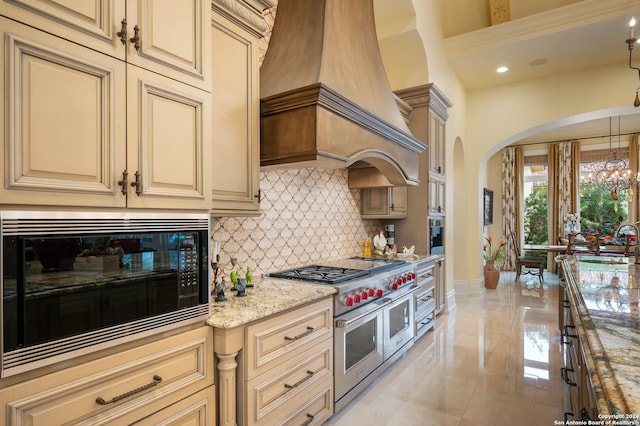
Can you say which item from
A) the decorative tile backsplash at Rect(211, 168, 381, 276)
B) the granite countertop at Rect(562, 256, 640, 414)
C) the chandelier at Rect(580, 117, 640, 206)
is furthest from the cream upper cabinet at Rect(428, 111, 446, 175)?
the chandelier at Rect(580, 117, 640, 206)

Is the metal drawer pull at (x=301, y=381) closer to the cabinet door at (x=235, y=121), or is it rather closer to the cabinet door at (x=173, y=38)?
the cabinet door at (x=235, y=121)

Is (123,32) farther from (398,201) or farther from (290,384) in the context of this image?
(398,201)

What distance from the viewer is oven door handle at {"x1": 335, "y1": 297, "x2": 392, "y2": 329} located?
2.44 meters

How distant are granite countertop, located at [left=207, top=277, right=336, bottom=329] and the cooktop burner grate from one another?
10 cm

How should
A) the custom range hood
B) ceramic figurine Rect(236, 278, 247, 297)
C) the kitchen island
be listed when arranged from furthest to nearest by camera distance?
the custom range hood
ceramic figurine Rect(236, 278, 247, 297)
the kitchen island

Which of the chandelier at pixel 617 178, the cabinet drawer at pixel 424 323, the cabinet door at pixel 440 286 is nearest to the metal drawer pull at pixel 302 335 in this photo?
the cabinet drawer at pixel 424 323

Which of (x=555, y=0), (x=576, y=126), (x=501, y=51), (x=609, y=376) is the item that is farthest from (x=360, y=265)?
(x=576, y=126)

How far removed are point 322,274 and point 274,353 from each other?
0.95m

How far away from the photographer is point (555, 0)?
4.99m

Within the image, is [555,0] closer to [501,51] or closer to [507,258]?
[501,51]

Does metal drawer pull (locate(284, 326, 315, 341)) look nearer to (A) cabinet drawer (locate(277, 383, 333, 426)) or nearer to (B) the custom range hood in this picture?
(A) cabinet drawer (locate(277, 383, 333, 426))

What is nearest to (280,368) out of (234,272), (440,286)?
(234,272)

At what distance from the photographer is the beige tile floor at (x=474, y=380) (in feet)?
8.21

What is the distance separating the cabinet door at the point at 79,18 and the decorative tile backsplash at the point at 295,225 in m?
1.33
